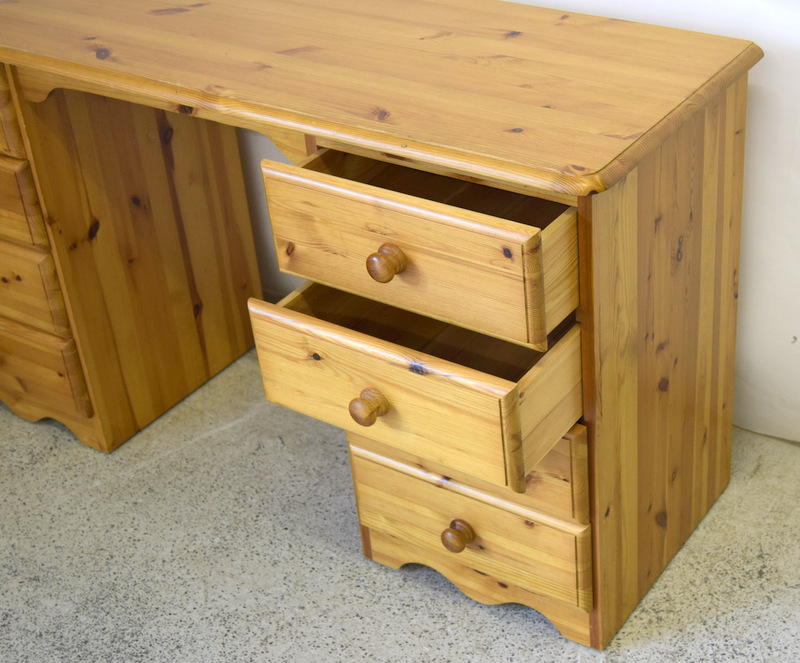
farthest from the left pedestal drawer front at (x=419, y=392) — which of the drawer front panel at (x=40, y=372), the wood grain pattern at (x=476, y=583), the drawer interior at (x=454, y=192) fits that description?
the drawer front panel at (x=40, y=372)

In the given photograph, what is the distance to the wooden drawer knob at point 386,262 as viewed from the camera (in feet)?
3.63

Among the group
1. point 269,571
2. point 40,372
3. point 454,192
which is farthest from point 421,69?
point 40,372

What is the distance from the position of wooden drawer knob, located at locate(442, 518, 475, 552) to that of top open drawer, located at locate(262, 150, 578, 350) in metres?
0.40

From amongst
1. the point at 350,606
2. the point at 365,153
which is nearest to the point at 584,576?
the point at 350,606

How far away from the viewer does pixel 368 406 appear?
117 centimetres

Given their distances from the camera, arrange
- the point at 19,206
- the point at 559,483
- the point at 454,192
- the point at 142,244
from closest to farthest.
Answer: the point at 559,483
the point at 454,192
the point at 19,206
the point at 142,244

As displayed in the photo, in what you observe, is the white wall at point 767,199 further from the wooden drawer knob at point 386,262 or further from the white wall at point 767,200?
the wooden drawer knob at point 386,262

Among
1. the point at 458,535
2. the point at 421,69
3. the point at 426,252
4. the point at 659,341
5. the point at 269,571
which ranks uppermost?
the point at 421,69

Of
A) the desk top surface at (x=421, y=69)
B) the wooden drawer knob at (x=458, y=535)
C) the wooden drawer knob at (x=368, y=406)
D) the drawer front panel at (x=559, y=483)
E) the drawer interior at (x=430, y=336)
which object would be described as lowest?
the wooden drawer knob at (x=458, y=535)

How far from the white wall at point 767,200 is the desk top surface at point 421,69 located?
124mm

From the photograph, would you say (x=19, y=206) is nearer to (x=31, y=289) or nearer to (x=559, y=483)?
(x=31, y=289)

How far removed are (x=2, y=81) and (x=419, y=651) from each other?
1.06m

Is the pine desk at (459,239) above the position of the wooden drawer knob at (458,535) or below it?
above

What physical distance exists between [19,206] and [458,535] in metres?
0.89
